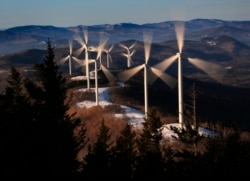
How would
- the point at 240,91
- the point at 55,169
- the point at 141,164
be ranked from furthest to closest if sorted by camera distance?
the point at 240,91
the point at 141,164
the point at 55,169

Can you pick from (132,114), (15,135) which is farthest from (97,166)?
(132,114)

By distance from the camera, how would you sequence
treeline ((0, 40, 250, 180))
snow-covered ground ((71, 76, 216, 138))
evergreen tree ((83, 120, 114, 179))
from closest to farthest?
treeline ((0, 40, 250, 180)) → evergreen tree ((83, 120, 114, 179)) → snow-covered ground ((71, 76, 216, 138))

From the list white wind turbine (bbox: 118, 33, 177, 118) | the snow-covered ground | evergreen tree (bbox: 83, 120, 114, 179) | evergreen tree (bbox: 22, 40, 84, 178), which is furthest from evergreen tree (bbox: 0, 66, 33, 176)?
the snow-covered ground

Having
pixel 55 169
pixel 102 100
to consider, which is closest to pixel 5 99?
pixel 55 169

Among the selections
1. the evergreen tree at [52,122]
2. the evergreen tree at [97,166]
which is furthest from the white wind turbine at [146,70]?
the evergreen tree at [97,166]

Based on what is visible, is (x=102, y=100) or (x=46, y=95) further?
(x=102, y=100)

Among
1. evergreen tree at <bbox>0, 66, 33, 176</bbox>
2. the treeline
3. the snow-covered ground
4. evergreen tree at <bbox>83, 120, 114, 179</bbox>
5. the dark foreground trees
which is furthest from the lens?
the snow-covered ground

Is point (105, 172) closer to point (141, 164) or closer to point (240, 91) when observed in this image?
point (141, 164)

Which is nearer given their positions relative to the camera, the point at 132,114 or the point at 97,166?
the point at 97,166

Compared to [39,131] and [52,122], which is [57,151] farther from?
[52,122]

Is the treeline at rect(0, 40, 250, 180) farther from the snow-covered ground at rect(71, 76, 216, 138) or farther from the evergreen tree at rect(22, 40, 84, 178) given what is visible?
the snow-covered ground at rect(71, 76, 216, 138)

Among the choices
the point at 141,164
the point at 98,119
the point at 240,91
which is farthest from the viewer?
the point at 240,91
